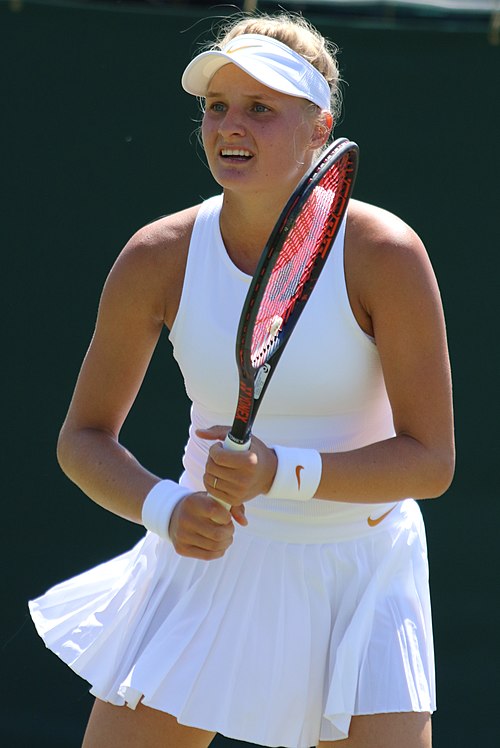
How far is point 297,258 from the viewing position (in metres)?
2.04

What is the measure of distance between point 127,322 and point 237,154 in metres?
0.38

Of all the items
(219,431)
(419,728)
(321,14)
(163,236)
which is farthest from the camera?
(321,14)

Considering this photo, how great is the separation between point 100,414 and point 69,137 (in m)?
1.27

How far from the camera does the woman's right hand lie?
1.97 metres

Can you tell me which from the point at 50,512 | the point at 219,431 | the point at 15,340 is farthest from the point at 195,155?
the point at 219,431

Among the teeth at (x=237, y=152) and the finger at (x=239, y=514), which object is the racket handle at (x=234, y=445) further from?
the teeth at (x=237, y=152)

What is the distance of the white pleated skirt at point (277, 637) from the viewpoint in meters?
2.18

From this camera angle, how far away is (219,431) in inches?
77.0

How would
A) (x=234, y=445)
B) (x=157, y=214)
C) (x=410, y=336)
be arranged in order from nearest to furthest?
1. (x=234, y=445)
2. (x=410, y=336)
3. (x=157, y=214)

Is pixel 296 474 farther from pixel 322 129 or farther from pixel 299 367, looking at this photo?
pixel 322 129

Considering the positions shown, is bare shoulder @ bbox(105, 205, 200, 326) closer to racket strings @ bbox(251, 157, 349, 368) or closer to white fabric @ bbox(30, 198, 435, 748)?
white fabric @ bbox(30, 198, 435, 748)

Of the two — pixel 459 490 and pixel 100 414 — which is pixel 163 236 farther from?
pixel 459 490

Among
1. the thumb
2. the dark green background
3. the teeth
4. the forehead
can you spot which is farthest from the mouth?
the dark green background

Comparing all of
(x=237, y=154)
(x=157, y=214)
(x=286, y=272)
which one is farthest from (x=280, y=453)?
(x=157, y=214)
